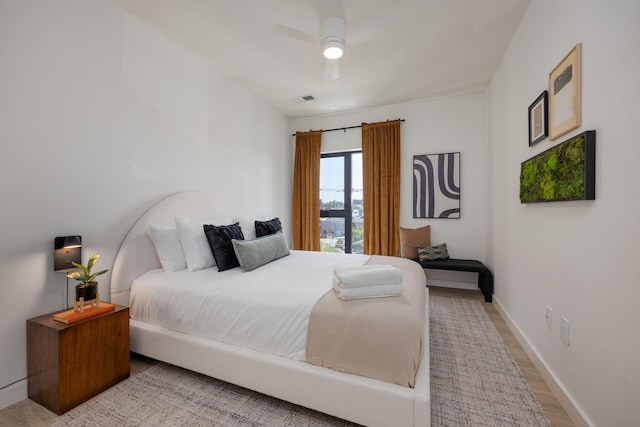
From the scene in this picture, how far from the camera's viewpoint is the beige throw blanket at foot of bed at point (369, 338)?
131 centimetres

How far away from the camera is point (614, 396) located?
118 cm

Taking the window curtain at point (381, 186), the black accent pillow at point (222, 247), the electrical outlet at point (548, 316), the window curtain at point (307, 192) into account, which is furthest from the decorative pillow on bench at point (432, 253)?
the black accent pillow at point (222, 247)

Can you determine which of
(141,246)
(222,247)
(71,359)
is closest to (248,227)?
(222,247)

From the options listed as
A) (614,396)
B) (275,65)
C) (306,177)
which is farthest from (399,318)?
(306,177)

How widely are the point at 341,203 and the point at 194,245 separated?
9.17ft

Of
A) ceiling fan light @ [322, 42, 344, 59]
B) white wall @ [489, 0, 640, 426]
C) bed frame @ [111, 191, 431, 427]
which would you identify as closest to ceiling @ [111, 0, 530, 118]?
ceiling fan light @ [322, 42, 344, 59]

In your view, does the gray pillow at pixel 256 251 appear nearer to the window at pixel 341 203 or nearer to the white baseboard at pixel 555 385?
the window at pixel 341 203

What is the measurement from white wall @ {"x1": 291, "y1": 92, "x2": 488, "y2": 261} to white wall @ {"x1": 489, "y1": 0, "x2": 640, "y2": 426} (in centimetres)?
163

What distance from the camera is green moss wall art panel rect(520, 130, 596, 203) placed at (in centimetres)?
134

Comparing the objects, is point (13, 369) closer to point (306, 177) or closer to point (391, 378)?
point (391, 378)

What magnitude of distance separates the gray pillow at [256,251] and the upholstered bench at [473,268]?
2.06m

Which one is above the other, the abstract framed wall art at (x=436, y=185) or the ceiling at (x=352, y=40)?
the ceiling at (x=352, y=40)

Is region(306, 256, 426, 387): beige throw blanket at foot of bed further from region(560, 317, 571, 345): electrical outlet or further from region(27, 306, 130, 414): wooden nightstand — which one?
region(27, 306, 130, 414): wooden nightstand

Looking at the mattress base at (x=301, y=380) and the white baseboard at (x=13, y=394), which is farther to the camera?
the white baseboard at (x=13, y=394)
